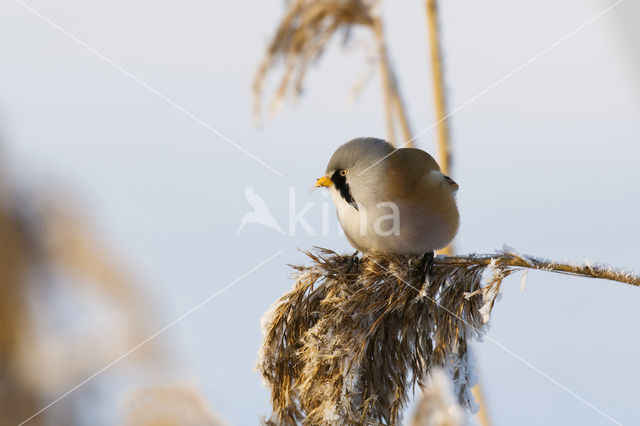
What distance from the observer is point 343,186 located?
260 cm

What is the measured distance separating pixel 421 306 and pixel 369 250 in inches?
19.3

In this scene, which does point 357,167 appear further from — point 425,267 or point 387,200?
point 425,267

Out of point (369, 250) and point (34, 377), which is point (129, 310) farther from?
point (369, 250)

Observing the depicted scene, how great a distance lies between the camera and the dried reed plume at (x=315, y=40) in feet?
9.76

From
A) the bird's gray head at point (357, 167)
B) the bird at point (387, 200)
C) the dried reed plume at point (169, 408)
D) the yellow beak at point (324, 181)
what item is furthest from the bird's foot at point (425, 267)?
the dried reed plume at point (169, 408)

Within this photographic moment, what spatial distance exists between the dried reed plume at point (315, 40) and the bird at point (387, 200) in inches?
16.1

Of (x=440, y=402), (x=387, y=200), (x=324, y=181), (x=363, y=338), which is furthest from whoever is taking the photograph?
(x=324, y=181)

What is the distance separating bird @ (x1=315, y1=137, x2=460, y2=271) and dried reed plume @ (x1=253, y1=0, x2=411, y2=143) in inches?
16.1

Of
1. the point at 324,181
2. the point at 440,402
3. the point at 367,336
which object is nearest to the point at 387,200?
the point at 324,181

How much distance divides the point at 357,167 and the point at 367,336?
3.08 feet

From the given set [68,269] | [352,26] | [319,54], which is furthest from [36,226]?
[352,26]

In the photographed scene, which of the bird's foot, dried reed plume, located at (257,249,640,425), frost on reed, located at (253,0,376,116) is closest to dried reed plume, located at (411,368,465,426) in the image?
dried reed plume, located at (257,249,640,425)

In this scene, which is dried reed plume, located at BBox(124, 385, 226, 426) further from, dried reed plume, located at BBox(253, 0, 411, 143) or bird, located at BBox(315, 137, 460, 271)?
dried reed plume, located at BBox(253, 0, 411, 143)

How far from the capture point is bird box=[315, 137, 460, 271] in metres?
2.41
